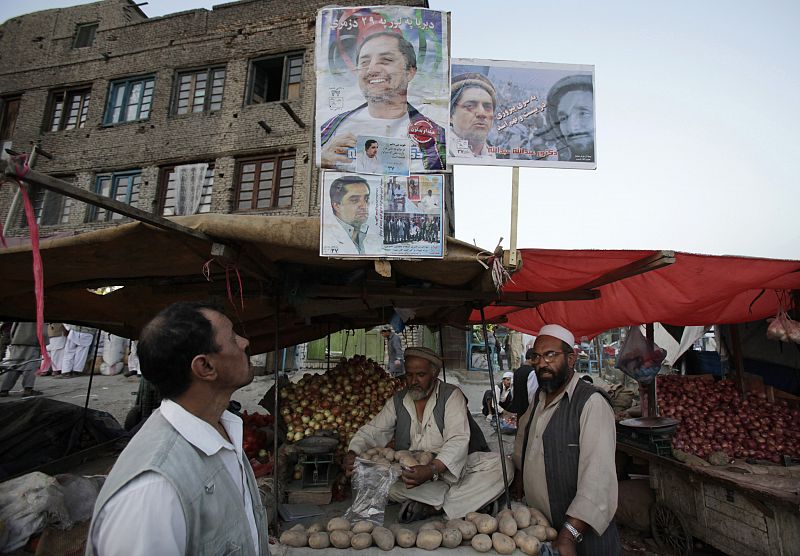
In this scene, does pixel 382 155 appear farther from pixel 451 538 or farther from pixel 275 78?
pixel 275 78

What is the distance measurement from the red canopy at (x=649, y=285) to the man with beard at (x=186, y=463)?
2.25 m

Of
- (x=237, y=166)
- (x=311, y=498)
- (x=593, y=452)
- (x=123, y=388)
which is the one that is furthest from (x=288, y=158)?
(x=593, y=452)

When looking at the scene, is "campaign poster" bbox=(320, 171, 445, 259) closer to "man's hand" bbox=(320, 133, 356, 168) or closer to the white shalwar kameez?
"man's hand" bbox=(320, 133, 356, 168)

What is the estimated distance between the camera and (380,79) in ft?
8.33

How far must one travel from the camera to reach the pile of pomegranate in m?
4.55

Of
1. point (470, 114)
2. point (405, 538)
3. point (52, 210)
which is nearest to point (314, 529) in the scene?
point (405, 538)

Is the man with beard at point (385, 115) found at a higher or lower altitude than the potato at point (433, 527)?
higher

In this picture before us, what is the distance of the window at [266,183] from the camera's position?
1280 centimetres

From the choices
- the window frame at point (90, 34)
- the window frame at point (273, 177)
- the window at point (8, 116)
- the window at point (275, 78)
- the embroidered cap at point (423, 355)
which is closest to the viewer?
the embroidered cap at point (423, 355)

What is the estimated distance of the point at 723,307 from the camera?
17.1 feet

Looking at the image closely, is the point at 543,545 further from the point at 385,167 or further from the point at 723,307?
the point at 723,307

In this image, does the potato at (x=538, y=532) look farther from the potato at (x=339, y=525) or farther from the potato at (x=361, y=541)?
the potato at (x=339, y=525)

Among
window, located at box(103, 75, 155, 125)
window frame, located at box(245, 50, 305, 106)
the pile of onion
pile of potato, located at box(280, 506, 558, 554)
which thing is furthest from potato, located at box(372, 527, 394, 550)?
window, located at box(103, 75, 155, 125)

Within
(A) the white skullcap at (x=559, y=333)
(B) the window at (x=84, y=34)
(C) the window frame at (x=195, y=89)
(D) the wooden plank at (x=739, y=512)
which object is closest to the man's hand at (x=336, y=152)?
(A) the white skullcap at (x=559, y=333)
